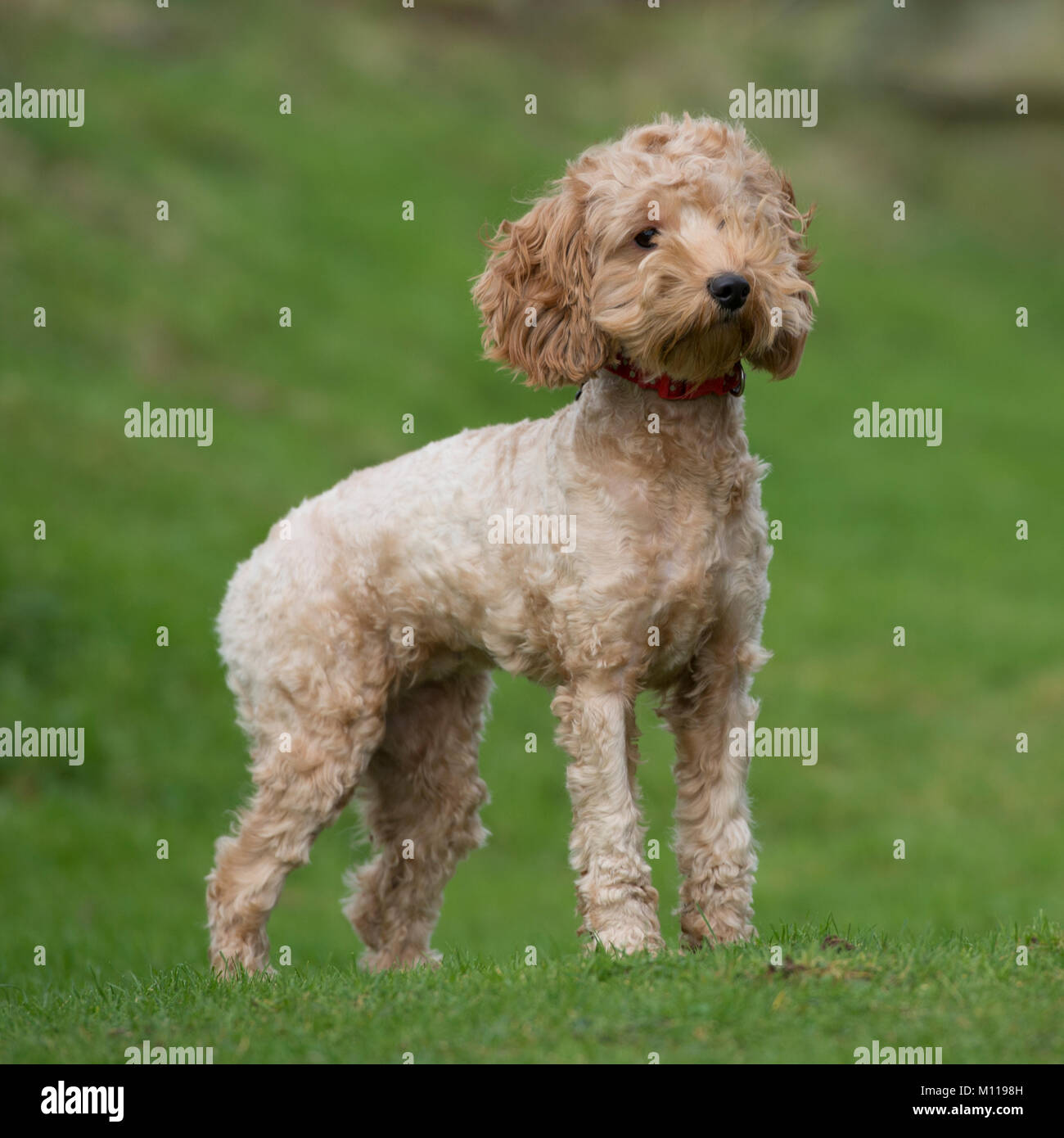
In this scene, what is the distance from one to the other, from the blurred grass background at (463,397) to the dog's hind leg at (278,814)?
3.01ft

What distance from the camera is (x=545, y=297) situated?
643cm

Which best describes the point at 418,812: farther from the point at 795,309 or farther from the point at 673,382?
the point at 795,309

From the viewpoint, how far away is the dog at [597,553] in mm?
6211

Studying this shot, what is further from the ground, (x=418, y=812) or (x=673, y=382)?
(x=673, y=382)

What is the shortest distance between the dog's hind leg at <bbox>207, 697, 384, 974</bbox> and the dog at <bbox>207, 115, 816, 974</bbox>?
0.01 m

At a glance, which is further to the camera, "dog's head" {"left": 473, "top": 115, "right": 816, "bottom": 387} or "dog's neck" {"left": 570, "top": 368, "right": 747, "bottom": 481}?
"dog's neck" {"left": 570, "top": 368, "right": 747, "bottom": 481}

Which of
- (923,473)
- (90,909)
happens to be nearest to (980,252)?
(923,473)

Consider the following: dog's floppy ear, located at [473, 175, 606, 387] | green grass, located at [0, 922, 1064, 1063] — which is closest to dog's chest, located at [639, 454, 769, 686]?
dog's floppy ear, located at [473, 175, 606, 387]

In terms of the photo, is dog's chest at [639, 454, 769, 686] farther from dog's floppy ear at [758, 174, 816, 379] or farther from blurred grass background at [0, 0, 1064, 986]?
blurred grass background at [0, 0, 1064, 986]

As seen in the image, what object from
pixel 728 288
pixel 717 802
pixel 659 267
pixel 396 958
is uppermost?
pixel 659 267

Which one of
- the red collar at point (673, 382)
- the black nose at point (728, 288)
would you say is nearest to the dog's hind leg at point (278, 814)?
the red collar at point (673, 382)

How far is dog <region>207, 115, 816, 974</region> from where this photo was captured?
6.21 metres

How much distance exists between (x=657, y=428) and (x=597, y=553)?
57 centimetres

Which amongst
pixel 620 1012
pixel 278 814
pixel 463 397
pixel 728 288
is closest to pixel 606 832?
pixel 620 1012
